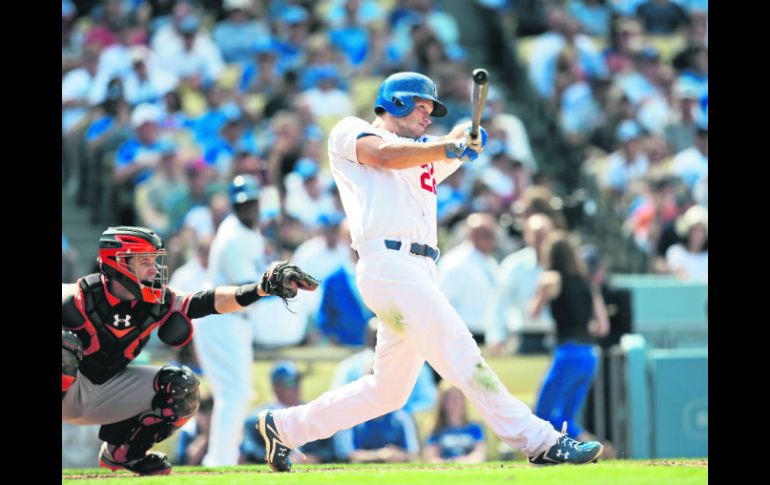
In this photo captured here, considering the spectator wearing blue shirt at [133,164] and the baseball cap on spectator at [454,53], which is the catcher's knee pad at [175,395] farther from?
the baseball cap on spectator at [454,53]

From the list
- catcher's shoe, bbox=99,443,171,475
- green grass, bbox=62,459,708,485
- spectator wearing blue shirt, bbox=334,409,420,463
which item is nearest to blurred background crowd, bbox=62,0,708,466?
spectator wearing blue shirt, bbox=334,409,420,463

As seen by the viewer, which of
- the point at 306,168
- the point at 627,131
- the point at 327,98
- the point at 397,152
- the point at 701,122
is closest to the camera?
the point at 397,152

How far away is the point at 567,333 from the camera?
10.6 metres

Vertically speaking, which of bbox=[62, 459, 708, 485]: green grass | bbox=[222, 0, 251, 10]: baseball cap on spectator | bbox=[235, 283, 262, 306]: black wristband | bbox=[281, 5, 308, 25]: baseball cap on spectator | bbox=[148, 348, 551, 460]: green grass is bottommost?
bbox=[148, 348, 551, 460]: green grass

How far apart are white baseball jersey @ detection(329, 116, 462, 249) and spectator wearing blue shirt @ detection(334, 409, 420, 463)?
373 cm

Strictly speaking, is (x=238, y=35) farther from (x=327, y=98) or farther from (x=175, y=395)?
(x=175, y=395)

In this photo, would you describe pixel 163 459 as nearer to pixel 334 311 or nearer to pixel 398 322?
pixel 398 322

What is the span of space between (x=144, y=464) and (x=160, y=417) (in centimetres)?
29

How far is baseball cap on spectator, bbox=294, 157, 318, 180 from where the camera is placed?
1422 centimetres

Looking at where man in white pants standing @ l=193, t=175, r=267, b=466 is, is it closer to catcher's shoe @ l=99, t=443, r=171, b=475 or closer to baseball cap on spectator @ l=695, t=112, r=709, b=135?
catcher's shoe @ l=99, t=443, r=171, b=475

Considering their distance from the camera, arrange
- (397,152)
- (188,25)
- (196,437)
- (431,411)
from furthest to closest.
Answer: (188,25), (431,411), (196,437), (397,152)

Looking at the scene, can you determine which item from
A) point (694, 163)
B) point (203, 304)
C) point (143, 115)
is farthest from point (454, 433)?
point (694, 163)

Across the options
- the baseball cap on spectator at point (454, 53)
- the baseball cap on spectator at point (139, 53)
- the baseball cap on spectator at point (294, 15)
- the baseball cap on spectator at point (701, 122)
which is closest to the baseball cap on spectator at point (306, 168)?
the baseball cap on spectator at point (139, 53)

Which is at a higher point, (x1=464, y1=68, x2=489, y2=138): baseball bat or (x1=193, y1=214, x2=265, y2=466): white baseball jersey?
(x1=464, y1=68, x2=489, y2=138): baseball bat
